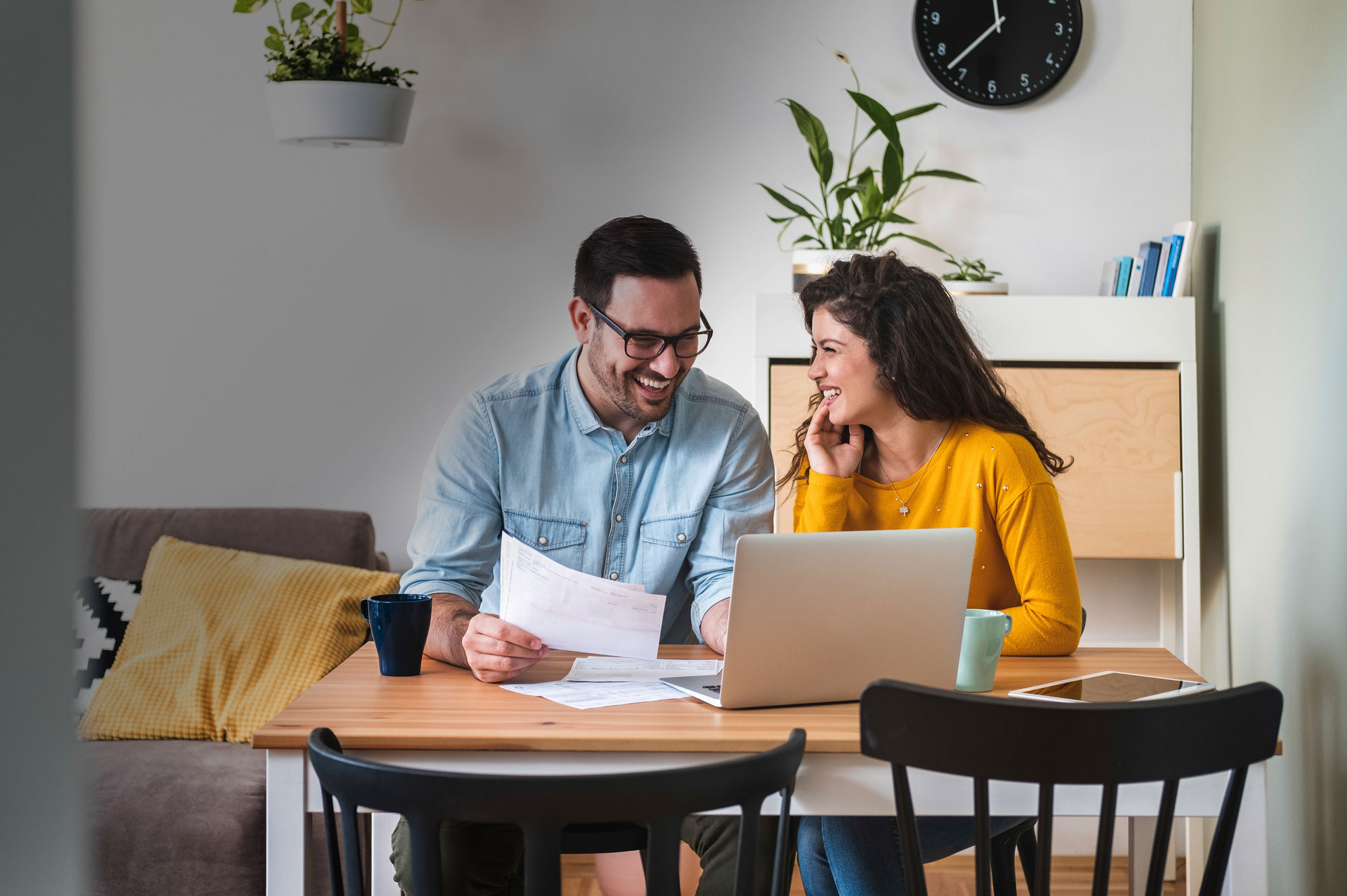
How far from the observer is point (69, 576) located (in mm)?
219

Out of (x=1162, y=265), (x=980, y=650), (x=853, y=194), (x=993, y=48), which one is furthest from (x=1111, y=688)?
(x=993, y=48)

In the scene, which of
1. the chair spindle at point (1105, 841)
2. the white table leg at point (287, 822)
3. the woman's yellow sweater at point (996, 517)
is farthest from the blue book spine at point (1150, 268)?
the white table leg at point (287, 822)

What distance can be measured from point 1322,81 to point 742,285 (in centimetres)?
136

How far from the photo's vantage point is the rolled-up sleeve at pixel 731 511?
5.85 ft

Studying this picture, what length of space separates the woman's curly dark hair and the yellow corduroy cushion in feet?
3.87

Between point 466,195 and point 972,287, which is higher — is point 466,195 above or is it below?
above

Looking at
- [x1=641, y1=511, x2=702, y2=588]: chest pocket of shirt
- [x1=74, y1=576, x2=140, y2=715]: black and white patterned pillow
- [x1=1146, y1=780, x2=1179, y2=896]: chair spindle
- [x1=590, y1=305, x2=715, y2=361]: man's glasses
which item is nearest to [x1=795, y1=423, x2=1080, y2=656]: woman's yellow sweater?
[x1=641, y1=511, x2=702, y2=588]: chest pocket of shirt

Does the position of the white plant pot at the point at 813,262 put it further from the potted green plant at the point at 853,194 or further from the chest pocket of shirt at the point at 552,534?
the chest pocket of shirt at the point at 552,534

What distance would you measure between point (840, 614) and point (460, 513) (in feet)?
2.29

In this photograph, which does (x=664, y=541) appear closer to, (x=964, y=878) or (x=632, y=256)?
(x=632, y=256)

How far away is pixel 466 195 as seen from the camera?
296 cm

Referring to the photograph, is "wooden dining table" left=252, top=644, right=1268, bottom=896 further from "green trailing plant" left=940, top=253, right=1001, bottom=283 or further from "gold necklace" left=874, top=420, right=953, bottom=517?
"green trailing plant" left=940, top=253, right=1001, bottom=283

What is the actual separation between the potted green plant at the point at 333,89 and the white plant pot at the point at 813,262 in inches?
39.2

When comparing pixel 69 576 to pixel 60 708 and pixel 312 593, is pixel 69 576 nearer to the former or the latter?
pixel 60 708
